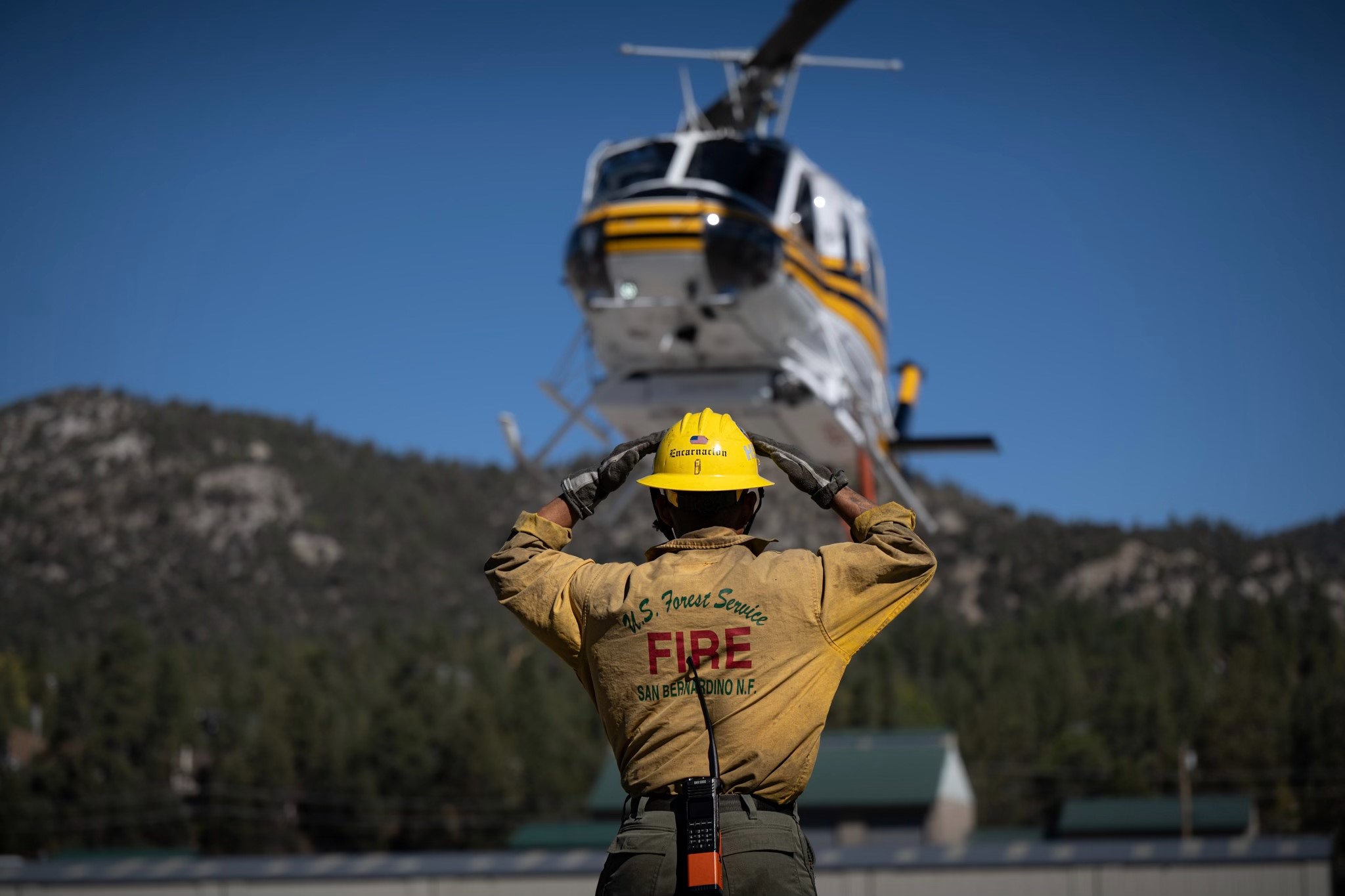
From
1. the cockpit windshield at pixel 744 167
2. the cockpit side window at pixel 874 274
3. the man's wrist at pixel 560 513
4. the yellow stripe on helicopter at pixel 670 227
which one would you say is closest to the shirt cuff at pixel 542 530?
the man's wrist at pixel 560 513

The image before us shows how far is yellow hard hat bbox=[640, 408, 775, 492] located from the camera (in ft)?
15.4

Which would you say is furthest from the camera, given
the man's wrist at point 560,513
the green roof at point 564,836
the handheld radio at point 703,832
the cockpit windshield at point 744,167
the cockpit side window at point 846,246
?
the green roof at point 564,836

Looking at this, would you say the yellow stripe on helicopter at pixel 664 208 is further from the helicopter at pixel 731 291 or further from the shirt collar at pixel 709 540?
the shirt collar at pixel 709 540

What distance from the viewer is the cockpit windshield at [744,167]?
20078 mm

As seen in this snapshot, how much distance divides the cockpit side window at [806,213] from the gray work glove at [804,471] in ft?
53.2

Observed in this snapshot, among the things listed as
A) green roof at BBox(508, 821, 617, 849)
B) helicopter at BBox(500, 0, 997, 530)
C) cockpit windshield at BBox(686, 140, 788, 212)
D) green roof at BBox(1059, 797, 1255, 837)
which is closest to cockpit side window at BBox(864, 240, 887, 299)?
helicopter at BBox(500, 0, 997, 530)

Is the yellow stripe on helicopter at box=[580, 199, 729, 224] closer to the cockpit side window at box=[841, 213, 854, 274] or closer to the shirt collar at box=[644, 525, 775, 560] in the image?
the cockpit side window at box=[841, 213, 854, 274]

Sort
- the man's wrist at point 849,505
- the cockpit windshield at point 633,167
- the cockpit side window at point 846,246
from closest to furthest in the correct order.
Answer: the man's wrist at point 849,505, the cockpit windshield at point 633,167, the cockpit side window at point 846,246

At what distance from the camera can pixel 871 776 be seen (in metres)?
60.4

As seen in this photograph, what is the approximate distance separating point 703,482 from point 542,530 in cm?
51

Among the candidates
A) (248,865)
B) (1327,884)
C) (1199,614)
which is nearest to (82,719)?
(248,865)

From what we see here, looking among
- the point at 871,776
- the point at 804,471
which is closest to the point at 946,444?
the point at 804,471

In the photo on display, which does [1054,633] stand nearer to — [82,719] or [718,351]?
[82,719]

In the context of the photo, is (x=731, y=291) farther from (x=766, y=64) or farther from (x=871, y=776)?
(x=871, y=776)
